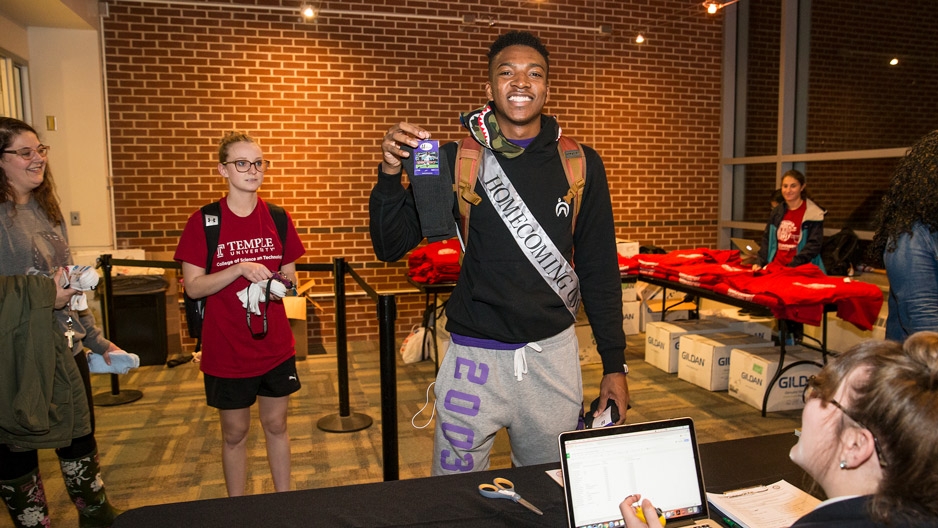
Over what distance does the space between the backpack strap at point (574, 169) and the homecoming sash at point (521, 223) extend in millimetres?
127

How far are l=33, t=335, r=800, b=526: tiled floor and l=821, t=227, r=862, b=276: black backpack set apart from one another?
1.69 metres

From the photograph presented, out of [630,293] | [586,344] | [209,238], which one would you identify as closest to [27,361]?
[209,238]

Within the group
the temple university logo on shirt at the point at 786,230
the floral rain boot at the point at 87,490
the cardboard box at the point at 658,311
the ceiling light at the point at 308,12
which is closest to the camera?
the floral rain boot at the point at 87,490

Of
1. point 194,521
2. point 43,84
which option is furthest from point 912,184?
point 43,84

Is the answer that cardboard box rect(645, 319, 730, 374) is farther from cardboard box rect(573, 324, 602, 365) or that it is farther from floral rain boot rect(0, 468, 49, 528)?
floral rain boot rect(0, 468, 49, 528)

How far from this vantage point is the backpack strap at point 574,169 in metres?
1.78

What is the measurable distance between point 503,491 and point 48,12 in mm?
5247

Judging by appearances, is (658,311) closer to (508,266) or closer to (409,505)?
(508,266)

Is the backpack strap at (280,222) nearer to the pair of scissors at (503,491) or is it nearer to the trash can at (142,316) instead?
the pair of scissors at (503,491)

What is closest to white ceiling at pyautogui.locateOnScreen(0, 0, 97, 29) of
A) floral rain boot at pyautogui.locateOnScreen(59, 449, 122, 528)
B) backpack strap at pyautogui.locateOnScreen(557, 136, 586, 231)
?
floral rain boot at pyautogui.locateOnScreen(59, 449, 122, 528)

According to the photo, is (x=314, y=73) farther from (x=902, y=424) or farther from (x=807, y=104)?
(x=902, y=424)

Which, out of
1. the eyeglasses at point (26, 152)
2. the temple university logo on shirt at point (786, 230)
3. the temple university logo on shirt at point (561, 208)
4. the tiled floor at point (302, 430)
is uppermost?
the eyeglasses at point (26, 152)

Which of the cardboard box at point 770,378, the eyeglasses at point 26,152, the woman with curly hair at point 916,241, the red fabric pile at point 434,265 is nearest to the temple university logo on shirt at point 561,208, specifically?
the woman with curly hair at point 916,241

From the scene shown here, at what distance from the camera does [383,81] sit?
6141 mm
